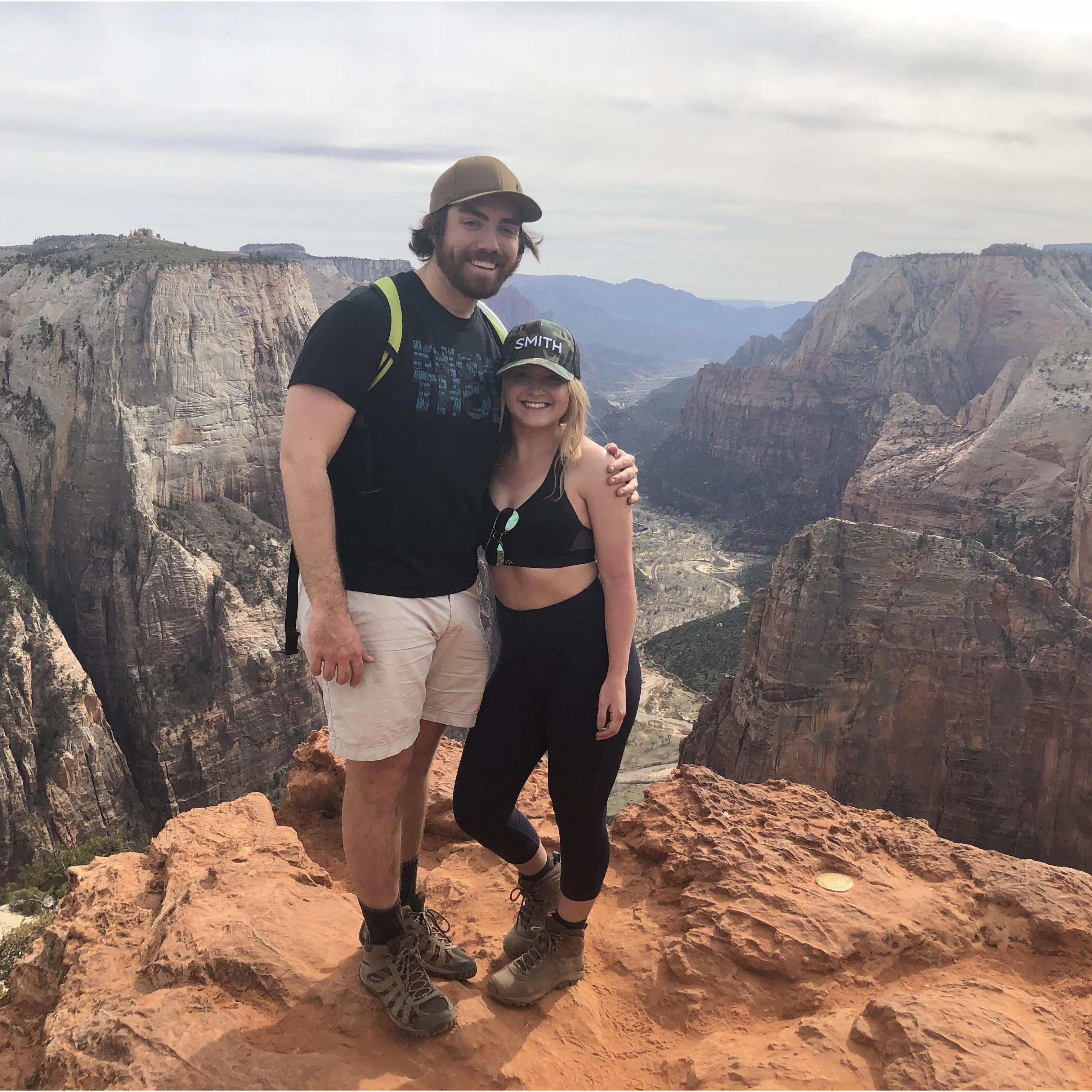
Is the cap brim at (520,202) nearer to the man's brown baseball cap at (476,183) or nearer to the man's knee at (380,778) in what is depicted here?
the man's brown baseball cap at (476,183)

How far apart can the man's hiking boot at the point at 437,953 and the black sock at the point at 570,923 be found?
537mm

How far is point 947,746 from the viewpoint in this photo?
21406 millimetres

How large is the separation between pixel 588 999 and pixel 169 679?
36.8m

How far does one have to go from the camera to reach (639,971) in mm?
4953

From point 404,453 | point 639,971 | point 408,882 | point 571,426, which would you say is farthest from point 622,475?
point 639,971

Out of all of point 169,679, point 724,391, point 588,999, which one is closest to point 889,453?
point 169,679

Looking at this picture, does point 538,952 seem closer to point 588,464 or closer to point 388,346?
point 588,464

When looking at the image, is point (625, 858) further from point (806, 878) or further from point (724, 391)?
point (724, 391)

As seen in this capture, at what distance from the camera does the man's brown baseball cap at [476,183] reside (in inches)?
155

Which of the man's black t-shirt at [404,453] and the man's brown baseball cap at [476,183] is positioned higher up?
the man's brown baseball cap at [476,183]

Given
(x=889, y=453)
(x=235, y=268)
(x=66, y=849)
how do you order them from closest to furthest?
1. (x=66, y=849)
2. (x=889, y=453)
3. (x=235, y=268)

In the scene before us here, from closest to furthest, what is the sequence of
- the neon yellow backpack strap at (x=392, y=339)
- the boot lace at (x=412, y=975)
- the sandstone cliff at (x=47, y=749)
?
the neon yellow backpack strap at (x=392, y=339) < the boot lace at (x=412, y=975) < the sandstone cliff at (x=47, y=749)

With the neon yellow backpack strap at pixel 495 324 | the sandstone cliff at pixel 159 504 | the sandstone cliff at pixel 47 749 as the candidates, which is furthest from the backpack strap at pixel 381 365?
the sandstone cliff at pixel 159 504

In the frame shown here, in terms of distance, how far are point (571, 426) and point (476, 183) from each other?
1.22 meters
